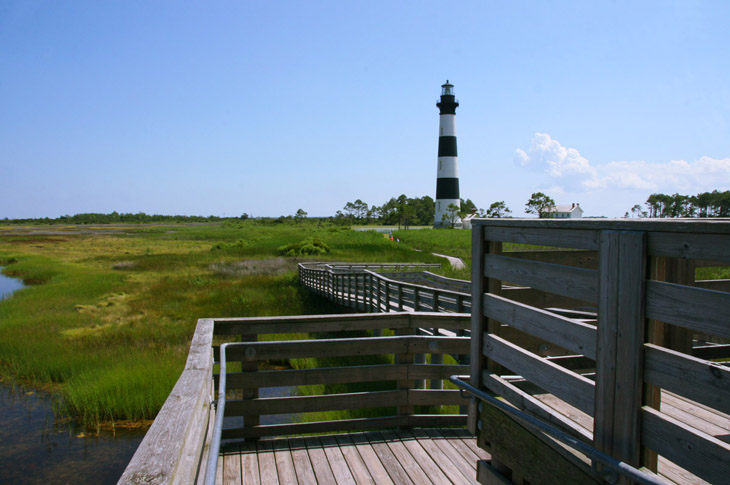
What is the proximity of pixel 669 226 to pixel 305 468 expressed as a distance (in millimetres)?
3162

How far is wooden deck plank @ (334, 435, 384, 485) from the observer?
12.4 ft

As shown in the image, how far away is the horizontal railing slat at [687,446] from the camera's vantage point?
1.70m

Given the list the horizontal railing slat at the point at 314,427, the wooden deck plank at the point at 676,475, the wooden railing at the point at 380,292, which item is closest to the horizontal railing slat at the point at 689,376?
the wooden deck plank at the point at 676,475

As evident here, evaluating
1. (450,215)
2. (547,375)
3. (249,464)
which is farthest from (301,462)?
(450,215)

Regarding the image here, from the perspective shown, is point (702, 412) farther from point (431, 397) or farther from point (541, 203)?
point (541, 203)

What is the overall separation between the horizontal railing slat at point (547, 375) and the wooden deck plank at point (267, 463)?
6.23 ft

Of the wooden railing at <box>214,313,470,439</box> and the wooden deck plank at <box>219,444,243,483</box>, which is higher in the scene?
the wooden railing at <box>214,313,470,439</box>

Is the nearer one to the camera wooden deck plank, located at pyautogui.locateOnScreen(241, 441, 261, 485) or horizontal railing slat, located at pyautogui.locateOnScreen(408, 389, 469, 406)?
wooden deck plank, located at pyautogui.locateOnScreen(241, 441, 261, 485)

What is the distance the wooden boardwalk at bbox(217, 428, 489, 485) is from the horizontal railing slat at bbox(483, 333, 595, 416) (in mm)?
1321

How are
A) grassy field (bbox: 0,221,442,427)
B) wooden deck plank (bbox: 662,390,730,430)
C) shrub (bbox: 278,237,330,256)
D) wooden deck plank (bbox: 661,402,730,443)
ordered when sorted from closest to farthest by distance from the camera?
1. wooden deck plank (bbox: 661,402,730,443)
2. wooden deck plank (bbox: 662,390,730,430)
3. grassy field (bbox: 0,221,442,427)
4. shrub (bbox: 278,237,330,256)

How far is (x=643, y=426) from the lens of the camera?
2037 millimetres

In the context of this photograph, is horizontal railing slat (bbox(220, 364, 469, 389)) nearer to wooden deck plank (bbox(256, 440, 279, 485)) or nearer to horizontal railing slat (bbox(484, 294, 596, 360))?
wooden deck plank (bbox(256, 440, 279, 485))

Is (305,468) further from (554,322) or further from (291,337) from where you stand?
(291,337)

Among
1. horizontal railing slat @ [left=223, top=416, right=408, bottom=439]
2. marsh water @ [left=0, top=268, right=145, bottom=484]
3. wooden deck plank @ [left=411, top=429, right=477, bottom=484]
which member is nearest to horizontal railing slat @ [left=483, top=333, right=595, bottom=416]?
wooden deck plank @ [left=411, top=429, right=477, bottom=484]
